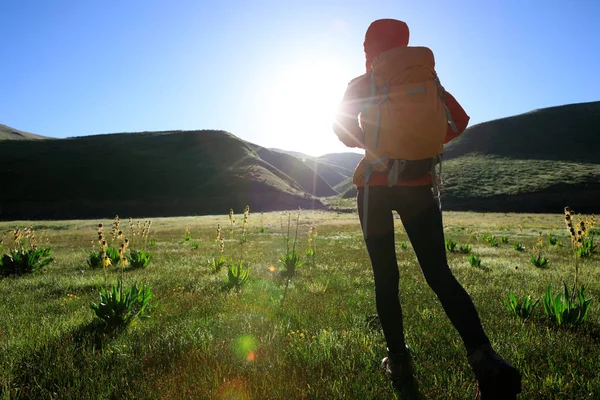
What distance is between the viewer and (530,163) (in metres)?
109

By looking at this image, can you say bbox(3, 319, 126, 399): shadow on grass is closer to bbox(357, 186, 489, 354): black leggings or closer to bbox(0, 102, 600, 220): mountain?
bbox(357, 186, 489, 354): black leggings

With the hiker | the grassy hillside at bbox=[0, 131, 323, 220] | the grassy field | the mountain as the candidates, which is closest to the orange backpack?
the hiker

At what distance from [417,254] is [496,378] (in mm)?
890

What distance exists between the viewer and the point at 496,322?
3.95 m

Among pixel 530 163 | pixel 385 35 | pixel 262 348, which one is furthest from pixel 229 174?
pixel 385 35

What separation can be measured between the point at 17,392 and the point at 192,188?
12331 centimetres

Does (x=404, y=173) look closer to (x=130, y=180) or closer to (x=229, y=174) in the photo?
(x=229, y=174)

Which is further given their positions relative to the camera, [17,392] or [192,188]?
[192,188]

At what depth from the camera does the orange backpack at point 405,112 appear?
2.22 meters

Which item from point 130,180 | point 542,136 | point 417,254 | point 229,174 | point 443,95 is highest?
point 542,136

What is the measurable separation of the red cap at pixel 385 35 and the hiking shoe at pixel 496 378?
2.40m

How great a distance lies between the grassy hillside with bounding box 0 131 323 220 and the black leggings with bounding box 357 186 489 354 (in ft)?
333

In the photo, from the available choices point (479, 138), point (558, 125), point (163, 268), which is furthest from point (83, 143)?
point (558, 125)

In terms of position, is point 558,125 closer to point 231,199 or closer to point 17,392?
point 231,199
